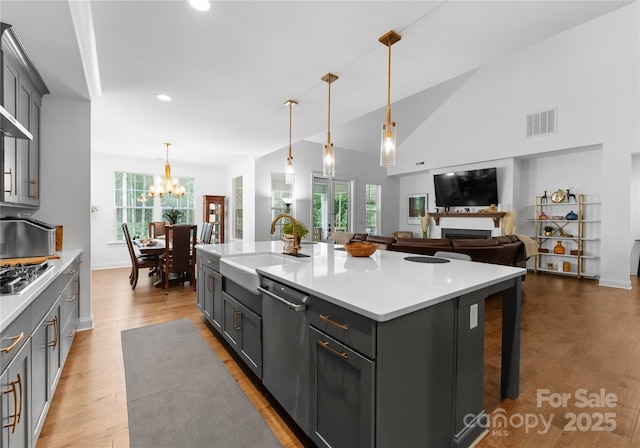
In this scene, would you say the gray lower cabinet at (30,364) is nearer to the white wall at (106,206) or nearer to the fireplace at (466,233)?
the white wall at (106,206)

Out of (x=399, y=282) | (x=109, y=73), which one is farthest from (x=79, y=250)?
(x=399, y=282)

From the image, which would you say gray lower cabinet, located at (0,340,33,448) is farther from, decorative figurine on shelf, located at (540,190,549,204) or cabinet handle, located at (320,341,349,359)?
decorative figurine on shelf, located at (540,190,549,204)

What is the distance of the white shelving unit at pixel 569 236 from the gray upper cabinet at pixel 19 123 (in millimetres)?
8114

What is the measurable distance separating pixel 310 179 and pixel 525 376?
6.07 metres

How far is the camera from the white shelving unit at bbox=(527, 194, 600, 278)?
5910mm

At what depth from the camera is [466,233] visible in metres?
7.40

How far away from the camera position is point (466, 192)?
7340 millimetres

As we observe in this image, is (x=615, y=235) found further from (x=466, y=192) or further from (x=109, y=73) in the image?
(x=109, y=73)

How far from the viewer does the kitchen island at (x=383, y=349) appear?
→ 1.15m

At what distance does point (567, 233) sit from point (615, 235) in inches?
37.5

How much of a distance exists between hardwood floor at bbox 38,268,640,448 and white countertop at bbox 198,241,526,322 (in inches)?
35.1

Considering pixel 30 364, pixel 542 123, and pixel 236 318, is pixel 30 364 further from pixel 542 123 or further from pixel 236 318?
pixel 542 123

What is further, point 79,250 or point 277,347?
point 79,250

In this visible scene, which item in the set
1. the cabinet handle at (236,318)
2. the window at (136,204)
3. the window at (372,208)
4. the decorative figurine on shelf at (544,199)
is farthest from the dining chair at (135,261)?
the decorative figurine on shelf at (544,199)
